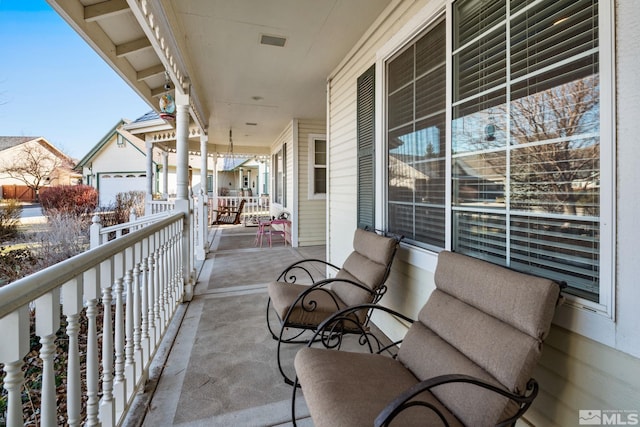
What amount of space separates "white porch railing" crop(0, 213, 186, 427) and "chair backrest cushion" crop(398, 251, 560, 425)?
1491mm

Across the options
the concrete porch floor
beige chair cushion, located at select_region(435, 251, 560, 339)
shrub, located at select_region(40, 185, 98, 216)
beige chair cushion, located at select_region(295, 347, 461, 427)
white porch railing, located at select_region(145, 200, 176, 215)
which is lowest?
the concrete porch floor

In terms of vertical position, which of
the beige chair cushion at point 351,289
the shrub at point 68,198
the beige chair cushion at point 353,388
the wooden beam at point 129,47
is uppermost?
the wooden beam at point 129,47

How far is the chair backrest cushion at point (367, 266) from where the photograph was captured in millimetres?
2383

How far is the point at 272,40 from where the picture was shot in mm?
3396

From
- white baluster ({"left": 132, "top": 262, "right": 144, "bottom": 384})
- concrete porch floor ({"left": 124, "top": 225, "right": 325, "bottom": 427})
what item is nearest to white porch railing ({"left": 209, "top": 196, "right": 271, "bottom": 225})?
concrete porch floor ({"left": 124, "top": 225, "right": 325, "bottom": 427})

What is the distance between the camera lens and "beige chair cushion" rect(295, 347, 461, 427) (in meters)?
1.17

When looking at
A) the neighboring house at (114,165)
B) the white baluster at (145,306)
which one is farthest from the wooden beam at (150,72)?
the neighboring house at (114,165)

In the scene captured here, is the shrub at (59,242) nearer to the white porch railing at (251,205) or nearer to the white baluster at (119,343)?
the white baluster at (119,343)

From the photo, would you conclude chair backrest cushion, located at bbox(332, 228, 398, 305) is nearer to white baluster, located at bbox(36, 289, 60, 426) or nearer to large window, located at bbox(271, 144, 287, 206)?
white baluster, located at bbox(36, 289, 60, 426)

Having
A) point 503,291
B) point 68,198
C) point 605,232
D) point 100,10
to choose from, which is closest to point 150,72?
point 100,10

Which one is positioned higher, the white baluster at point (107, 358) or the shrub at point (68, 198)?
the shrub at point (68, 198)

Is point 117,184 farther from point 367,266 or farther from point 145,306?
point 367,266

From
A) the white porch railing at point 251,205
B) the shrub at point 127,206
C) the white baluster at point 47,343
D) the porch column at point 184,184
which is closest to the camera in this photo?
the white baluster at point 47,343

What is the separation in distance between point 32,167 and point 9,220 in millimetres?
9031
